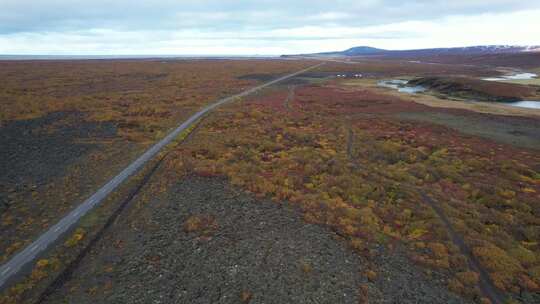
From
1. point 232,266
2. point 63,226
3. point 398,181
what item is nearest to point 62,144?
point 63,226

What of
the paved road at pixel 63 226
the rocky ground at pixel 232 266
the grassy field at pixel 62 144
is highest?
the grassy field at pixel 62 144

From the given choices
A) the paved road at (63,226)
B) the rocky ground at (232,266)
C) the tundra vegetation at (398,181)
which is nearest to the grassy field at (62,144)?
the paved road at (63,226)

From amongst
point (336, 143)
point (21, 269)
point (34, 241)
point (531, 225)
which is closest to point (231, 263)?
point (21, 269)

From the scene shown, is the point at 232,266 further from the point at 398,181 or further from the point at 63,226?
the point at 398,181

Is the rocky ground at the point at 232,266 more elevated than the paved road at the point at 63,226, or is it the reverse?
the paved road at the point at 63,226

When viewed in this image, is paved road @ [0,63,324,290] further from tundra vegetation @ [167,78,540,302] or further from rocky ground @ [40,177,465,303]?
tundra vegetation @ [167,78,540,302]

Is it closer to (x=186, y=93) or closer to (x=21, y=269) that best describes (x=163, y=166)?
(x=21, y=269)

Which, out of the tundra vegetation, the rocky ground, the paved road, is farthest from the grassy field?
the tundra vegetation

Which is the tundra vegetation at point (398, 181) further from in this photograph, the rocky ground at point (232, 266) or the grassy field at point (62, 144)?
the grassy field at point (62, 144)
